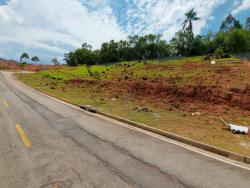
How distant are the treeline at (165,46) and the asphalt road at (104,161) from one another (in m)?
50.3

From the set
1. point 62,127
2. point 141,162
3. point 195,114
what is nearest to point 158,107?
point 195,114

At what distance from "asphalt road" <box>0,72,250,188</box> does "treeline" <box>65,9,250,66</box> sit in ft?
165

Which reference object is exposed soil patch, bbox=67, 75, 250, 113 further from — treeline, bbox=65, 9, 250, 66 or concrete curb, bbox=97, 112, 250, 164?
treeline, bbox=65, 9, 250, 66

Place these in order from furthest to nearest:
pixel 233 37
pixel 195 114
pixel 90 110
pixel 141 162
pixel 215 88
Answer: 1. pixel 233 37
2. pixel 215 88
3. pixel 90 110
4. pixel 195 114
5. pixel 141 162

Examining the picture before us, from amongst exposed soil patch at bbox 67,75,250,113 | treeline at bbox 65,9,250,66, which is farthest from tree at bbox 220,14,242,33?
exposed soil patch at bbox 67,75,250,113

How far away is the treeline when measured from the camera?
53.1 m

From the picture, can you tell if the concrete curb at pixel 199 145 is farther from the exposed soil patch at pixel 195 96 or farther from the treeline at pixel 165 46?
the treeline at pixel 165 46

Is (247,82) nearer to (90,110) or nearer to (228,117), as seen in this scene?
(228,117)

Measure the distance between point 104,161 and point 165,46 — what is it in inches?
2660

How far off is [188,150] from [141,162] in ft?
5.14

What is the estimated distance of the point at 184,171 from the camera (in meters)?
4.27

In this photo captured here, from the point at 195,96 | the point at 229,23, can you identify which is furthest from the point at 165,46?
the point at 195,96

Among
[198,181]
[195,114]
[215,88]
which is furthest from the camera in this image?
[215,88]

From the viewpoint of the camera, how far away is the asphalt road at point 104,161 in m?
3.86
